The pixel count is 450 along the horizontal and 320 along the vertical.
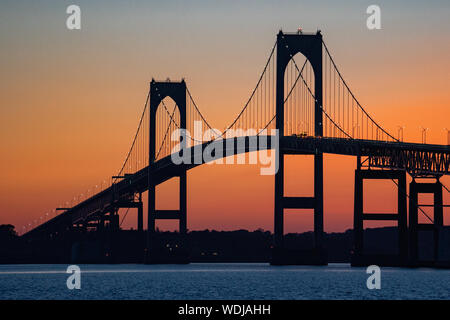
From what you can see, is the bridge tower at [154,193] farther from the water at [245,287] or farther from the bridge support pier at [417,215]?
the bridge support pier at [417,215]

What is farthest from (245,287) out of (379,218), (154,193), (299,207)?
(154,193)

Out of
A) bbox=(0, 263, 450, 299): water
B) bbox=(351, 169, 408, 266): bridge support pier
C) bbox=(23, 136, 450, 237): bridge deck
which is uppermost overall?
bbox=(23, 136, 450, 237): bridge deck

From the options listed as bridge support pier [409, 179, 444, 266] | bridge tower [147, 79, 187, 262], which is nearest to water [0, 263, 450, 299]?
bridge support pier [409, 179, 444, 266]

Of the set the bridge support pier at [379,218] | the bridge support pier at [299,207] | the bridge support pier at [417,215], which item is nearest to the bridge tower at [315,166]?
the bridge support pier at [299,207]

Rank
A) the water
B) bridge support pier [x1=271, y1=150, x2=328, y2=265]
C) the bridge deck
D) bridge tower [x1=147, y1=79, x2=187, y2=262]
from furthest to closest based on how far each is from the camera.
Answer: bridge tower [x1=147, y1=79, x2=187, y2=262], bridge support pier [x1=271, y1=150, x2=328, y2=265], the bridge deck, the water

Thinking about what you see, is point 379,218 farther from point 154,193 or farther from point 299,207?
point 154,193

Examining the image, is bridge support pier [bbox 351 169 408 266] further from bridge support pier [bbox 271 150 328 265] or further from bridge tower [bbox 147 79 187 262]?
bridge tower [bbox 147 79 187 262]
